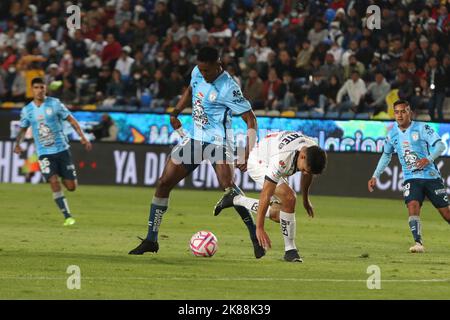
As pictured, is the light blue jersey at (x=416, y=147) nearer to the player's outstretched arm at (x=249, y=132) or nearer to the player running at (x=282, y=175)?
the player running at (x=282, y=175)

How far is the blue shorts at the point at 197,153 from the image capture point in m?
13.0

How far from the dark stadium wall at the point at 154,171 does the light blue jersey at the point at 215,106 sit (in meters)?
12.0

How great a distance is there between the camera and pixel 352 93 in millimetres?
25969

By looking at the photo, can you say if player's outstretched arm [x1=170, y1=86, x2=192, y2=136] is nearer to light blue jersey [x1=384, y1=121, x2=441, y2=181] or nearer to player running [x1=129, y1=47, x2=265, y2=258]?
player running [x1=129, y1=47, x2=265, y2=258]

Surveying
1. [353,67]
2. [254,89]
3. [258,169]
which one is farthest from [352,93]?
[258,169]

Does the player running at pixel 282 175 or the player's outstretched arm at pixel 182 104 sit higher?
the player's outstretched arm at pixel 182 104

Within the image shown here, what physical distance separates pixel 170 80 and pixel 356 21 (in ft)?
16.0

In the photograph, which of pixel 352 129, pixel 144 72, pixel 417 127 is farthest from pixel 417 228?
pixel 144 72

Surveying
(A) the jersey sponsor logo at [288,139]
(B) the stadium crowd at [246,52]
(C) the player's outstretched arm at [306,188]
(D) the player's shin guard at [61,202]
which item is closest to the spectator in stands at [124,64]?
(B) the stadium crowd at [246,52]

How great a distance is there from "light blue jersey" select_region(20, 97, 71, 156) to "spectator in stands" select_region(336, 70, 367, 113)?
9.24 metres

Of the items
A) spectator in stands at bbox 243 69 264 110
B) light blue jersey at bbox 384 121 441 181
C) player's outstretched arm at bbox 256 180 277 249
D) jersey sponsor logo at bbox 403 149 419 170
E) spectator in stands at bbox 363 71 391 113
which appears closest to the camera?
player's outstretched arm at bbox 256 180 277 249

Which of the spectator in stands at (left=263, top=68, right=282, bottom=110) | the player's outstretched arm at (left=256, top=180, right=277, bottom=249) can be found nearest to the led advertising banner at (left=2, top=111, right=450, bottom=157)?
the spectator in stands at (left=263, top=68, right=282, bottom=110)

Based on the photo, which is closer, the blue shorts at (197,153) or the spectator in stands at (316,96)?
the blue shorts at (197,153)

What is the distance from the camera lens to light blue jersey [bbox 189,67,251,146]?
13141 millimetres
